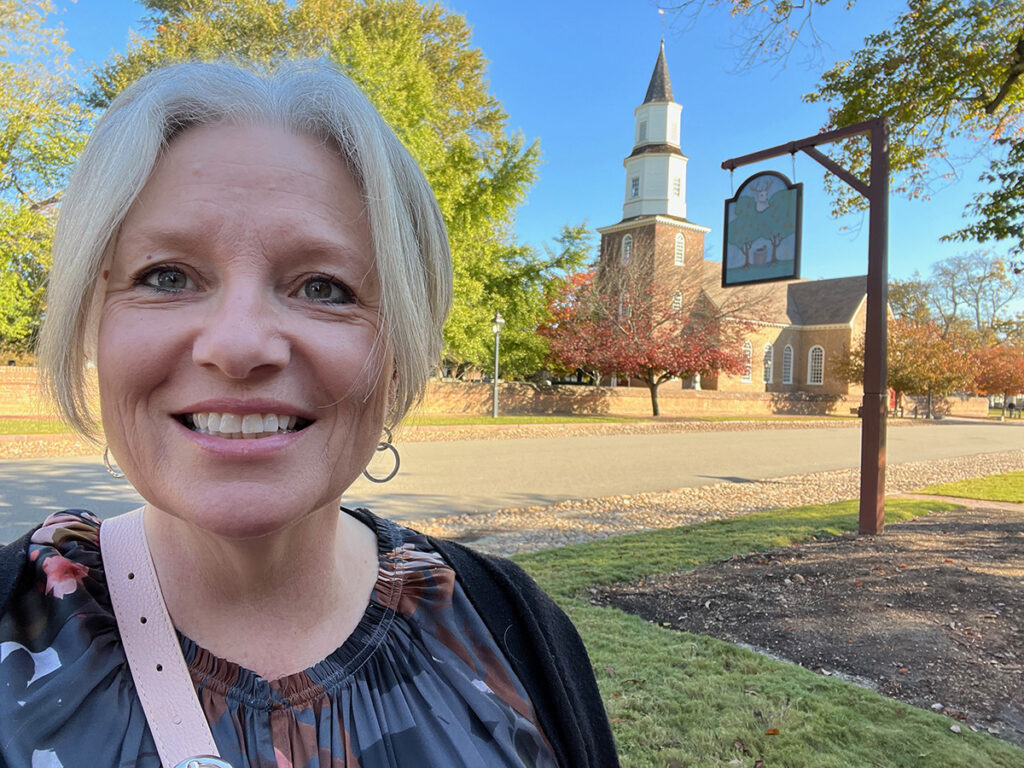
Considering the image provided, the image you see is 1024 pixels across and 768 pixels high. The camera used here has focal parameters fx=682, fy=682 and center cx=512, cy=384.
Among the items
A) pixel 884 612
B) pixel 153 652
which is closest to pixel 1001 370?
pixel 884 612

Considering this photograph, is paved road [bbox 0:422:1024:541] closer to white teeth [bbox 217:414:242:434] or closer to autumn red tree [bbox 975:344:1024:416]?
white teeth [bbox 217:414:242:434]

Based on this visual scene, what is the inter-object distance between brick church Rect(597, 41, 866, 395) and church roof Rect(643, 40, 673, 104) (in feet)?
0.23

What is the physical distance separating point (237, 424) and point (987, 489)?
13469 mm

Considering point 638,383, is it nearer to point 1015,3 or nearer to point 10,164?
point 10,164

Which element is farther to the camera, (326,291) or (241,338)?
(326,291)

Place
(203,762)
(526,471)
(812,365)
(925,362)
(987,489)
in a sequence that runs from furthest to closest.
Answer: (812,365) → (925,362) → (526,471) → (987,489) → (203,762)

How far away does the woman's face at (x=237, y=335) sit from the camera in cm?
98

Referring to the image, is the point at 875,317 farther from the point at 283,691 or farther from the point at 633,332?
the point at 633,332

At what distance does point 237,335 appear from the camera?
0.96 metres

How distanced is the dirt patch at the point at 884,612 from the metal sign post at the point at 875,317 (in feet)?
1.98

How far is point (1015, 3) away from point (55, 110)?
18.6 m

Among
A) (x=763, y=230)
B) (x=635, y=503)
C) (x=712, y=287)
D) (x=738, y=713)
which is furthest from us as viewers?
(x=712, y=287)

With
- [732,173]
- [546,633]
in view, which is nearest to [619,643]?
[546,633]

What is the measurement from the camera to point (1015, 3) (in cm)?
665
